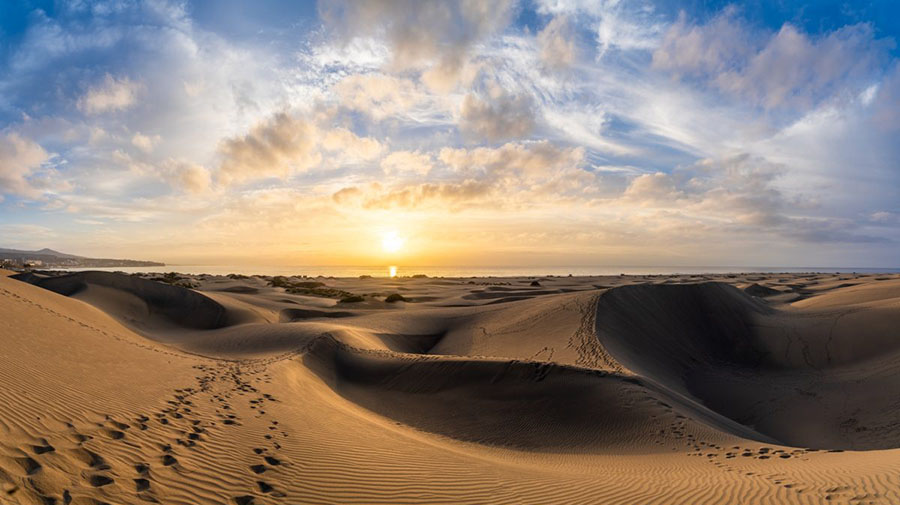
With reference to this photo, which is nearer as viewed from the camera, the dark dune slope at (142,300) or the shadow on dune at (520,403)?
the shadow on dune at (520,403)

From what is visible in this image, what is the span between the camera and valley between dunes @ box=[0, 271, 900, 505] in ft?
17.1

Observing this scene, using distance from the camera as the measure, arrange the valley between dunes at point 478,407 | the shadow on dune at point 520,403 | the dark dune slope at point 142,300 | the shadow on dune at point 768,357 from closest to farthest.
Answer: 1. the valley between dunes at point 478,407
2. the shadow on dune at point 520,403
3. the shadow on dune at point 768,357
4. the dark dune slope at point 142,300

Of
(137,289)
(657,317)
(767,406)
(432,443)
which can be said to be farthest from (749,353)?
(137,289)

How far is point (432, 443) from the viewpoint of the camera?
8.50m

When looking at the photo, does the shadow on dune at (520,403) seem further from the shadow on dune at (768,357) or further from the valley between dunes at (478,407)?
the shadow on dune at (768,357)

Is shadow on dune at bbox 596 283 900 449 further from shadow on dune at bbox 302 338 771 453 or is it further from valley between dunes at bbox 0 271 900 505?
shadow on dune at bbox 302 338 771 453

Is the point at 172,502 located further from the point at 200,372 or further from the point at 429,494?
the point at 200,372

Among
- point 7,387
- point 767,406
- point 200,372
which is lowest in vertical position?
point 767,406

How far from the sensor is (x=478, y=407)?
1135 cm

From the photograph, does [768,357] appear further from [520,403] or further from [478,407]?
[478,407]

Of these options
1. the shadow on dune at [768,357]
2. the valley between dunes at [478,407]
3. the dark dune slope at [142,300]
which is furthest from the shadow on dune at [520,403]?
the dark dune slope at [142,300]

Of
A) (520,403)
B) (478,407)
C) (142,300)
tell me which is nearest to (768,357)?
(520,403)

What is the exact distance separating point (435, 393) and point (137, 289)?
83.4 feet

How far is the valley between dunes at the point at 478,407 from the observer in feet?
17.1
